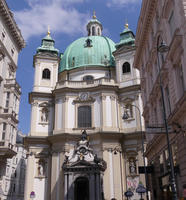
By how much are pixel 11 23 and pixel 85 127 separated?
1872cm

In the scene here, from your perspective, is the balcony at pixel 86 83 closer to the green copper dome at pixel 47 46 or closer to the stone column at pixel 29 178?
the green copper dome at pixel 47 46

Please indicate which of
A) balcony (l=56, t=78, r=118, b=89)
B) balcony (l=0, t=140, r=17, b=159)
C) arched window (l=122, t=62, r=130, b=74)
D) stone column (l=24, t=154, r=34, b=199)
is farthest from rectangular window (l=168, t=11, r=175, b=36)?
stone column (l=24, t=154, r=34, b=199)

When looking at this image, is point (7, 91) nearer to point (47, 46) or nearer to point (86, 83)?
point (86, 83)

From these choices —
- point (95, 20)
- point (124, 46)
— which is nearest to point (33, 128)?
point (124, 46)

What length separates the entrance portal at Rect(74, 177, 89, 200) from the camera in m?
33.7

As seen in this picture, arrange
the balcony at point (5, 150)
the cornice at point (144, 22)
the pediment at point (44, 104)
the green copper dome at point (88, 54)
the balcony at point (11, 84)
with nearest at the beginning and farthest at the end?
the cornice at point (144, 22), the balcony at point (5, 150), the balcony at point (11, 84), the pediment at point (44, 104), the green copper dome at point (88, 54)

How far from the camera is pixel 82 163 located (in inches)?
1345

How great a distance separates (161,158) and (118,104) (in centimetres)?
2218

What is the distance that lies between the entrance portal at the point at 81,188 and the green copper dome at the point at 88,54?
22390 millimetres

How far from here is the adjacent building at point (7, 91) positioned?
98.3ft

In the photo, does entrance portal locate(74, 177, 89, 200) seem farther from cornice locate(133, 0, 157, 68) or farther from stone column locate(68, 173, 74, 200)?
cornice locate(133, 0, 157, 68)

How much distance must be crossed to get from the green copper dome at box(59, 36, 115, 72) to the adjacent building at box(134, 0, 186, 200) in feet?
68.0

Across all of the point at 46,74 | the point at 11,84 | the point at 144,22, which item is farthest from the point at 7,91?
the point at 144,22

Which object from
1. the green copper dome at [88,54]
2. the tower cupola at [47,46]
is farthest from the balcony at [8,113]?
the tower cupola at [47,46]
